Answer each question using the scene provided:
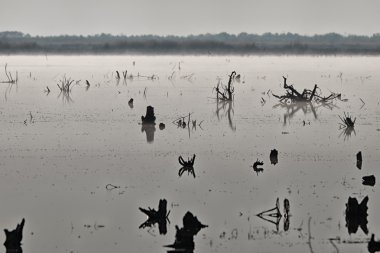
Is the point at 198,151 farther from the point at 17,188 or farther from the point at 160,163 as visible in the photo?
the point at 17,188

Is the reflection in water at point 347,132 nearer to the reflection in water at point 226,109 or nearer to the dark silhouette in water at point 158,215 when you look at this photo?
the reflection in water at point 226,109

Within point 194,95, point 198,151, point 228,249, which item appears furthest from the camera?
point 194,95

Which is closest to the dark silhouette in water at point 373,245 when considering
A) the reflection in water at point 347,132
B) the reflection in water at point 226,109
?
the reflection in water at point 347,132

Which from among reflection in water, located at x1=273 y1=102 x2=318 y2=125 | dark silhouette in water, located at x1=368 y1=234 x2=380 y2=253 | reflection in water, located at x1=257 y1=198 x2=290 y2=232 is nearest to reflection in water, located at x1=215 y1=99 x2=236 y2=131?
reflection in water, located at x1=273 y1=102 x2=318 y2=125

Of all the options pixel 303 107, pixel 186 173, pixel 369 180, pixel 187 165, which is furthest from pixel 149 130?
pixel 369 180

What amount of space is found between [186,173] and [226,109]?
1461 centimetres

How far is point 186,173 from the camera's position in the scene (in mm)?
17547

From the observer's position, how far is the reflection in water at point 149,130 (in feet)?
75.7

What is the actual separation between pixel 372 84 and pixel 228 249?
116ft

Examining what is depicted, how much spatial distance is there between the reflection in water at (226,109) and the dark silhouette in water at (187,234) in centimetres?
1316

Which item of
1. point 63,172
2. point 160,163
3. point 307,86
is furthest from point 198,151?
point 307,86

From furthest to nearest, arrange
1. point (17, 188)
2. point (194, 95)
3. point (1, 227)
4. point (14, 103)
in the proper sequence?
point (194, 95)
point (14, 103)
point (17, 188)
point (1, 227)

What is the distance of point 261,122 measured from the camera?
2727 cm

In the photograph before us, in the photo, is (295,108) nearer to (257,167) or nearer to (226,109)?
(226,109)
